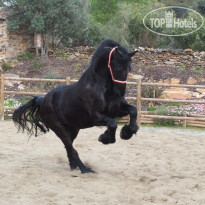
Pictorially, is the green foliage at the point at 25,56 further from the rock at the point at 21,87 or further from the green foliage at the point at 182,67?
the green foliage at the point at 182,67

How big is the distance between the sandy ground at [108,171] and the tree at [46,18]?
8.66 m

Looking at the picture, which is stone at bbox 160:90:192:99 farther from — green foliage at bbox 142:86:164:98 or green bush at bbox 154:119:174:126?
green bush at bbox 154:119:174:126

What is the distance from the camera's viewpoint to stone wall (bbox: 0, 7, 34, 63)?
15.9 meters

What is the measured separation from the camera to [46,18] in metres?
16.1

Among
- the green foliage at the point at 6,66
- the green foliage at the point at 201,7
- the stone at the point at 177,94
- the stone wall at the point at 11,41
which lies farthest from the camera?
the green foliage at the point at 201,7

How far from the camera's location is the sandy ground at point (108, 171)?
155 inches

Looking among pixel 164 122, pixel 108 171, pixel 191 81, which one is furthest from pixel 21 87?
pixel 108 171

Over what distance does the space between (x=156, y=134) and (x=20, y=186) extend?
14.0ft

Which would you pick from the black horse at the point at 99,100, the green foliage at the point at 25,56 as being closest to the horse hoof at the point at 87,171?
the black horse at the point at 99,100

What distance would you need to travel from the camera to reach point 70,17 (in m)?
16.7

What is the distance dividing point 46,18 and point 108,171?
1201 centimetres

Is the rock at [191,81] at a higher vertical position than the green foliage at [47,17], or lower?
lower

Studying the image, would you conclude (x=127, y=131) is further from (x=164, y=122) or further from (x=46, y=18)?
(x=46, y=18)

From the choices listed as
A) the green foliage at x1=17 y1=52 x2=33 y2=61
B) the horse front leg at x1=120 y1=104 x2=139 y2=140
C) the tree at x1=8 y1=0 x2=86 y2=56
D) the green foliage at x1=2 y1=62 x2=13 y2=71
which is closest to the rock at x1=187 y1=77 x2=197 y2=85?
the tree at x1=8 y1=0 x2=86 y2=56
